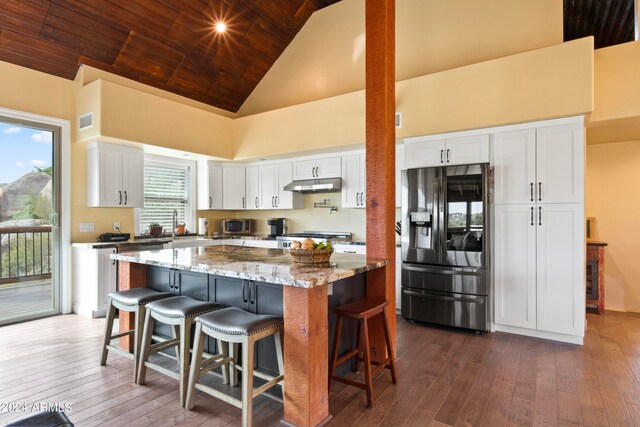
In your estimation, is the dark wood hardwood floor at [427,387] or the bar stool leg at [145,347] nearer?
the dark wood hardwood floor at [427,387]

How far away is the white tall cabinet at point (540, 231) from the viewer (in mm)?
3553

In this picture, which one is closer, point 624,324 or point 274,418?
point 274,418

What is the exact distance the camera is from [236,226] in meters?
6.46

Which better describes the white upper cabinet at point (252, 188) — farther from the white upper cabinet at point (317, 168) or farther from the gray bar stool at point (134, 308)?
the gray bar stool at point (134, 308)

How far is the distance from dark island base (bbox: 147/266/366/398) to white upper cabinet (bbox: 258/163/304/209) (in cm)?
278

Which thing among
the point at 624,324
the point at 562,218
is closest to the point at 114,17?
the point at 562,218

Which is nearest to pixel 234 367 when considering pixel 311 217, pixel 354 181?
pixel 354 181

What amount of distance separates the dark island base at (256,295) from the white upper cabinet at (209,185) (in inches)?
113

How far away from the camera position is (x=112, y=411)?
2.37 metres

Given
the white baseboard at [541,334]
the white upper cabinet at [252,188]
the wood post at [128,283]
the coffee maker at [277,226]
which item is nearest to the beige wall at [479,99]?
the white upper cabinet at [252,188]

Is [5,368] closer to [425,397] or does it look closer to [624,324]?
[425,397]

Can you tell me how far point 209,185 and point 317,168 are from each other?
1.94 metres

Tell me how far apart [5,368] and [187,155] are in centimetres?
354

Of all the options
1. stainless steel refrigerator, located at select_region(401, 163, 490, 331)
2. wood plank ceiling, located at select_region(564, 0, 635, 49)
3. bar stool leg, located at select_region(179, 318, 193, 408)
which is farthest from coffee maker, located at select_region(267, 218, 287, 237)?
wood plank ceiling, located at select_region(564, 0, 635, 49)
